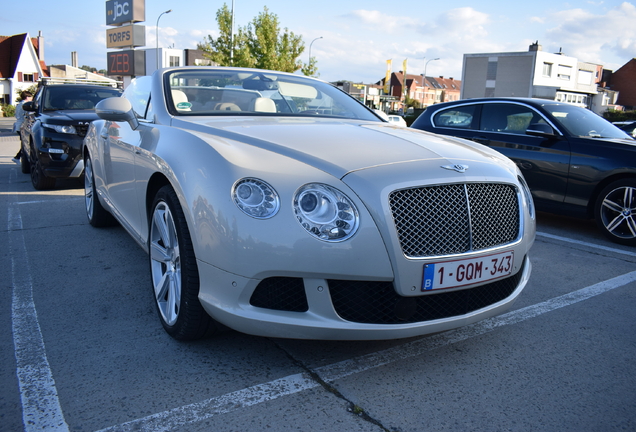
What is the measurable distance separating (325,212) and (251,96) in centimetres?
182

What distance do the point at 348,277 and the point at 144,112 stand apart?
2.17 metres

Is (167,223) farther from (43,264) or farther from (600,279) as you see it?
(600,279)

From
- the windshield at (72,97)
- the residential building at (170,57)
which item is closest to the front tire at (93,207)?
the windshield at (72,97)

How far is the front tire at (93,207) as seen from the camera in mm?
5102

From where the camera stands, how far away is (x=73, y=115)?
25.1ft

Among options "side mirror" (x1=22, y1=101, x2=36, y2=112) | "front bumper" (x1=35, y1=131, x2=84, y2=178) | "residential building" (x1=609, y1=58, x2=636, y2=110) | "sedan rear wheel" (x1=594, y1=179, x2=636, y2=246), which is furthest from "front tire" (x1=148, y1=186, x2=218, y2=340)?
"residential building" (x1=609, y1=58, x2=636, y2=110)

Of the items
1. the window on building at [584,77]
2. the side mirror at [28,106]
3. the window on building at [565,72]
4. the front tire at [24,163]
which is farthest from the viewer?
the window on building at [584,77]

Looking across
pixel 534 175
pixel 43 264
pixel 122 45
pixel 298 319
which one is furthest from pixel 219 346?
pixel 122 45

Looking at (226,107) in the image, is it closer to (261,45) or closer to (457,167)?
(457,167)

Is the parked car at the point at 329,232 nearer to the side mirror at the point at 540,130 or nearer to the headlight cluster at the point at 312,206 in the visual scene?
the headlight cluster at the point at 312,206

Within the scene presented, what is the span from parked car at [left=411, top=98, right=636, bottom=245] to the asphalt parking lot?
6.41 feet

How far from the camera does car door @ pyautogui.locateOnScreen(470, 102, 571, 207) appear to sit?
19.2 feet

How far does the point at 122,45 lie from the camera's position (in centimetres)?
5028

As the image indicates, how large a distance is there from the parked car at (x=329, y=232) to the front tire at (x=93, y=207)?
7.79ft
